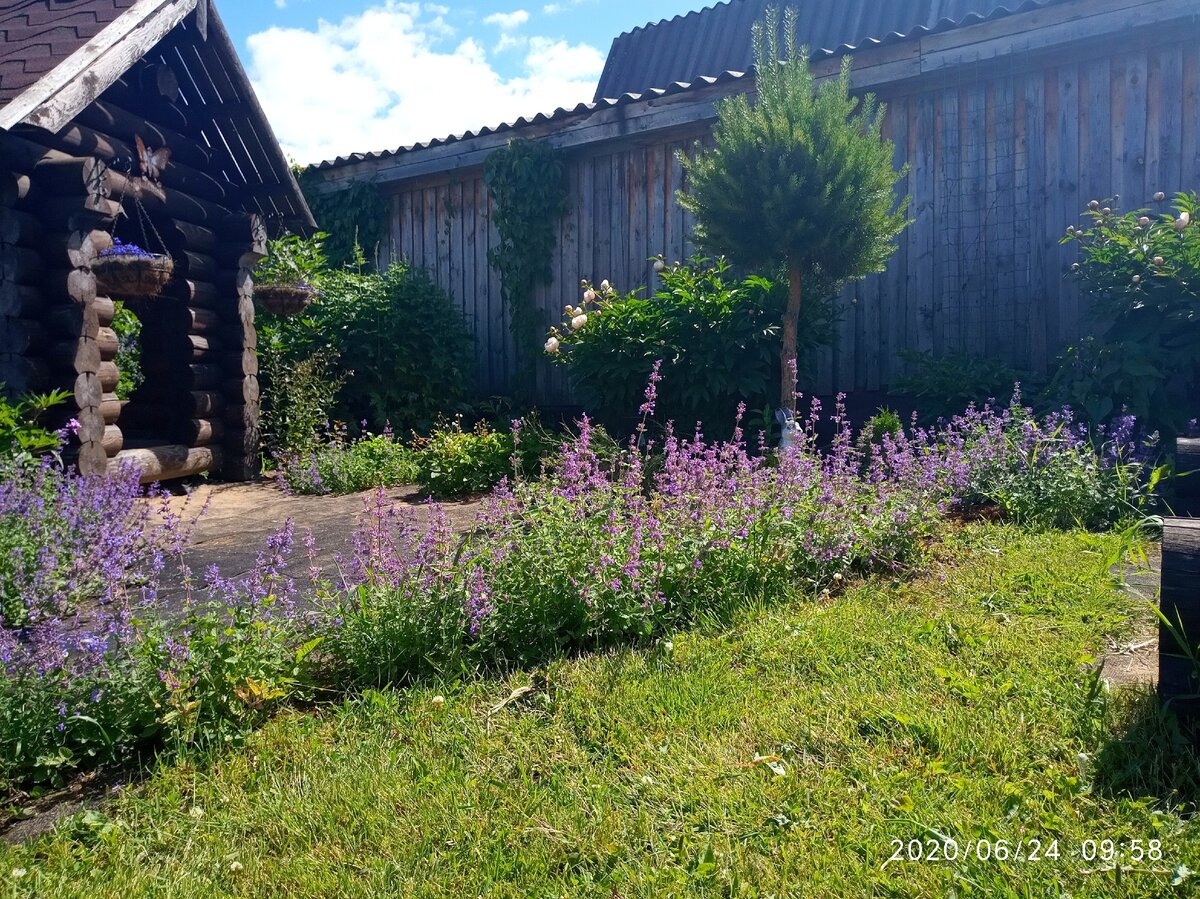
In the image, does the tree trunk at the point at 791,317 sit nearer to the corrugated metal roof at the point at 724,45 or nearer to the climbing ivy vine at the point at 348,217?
the corrugated metal roof at the point at 724,45

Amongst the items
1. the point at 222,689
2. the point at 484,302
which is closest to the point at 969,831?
the point at 222,689

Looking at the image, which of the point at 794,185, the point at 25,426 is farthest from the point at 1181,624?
the point at 25,426

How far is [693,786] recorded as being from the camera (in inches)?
85.1

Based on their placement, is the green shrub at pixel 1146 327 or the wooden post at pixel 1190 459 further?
the green shrub at pixel 1146 327

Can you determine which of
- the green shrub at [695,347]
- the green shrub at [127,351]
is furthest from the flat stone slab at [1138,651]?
the green shrub at [127,351]

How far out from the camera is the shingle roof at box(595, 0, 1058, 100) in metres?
10.9

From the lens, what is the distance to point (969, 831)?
1.91 m

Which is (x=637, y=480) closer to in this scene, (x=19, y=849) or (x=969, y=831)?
(x=969, y=831)

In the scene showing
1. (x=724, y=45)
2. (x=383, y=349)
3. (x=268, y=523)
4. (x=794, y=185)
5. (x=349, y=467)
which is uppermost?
(x=724, y=45)

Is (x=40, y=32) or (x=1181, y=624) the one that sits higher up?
(x=40, y=32)

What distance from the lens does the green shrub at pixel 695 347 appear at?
6.91 metres

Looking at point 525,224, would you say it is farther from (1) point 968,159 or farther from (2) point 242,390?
(1) point 968,159

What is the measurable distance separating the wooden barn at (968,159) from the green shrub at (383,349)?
1210mm

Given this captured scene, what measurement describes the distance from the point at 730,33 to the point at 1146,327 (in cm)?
868
